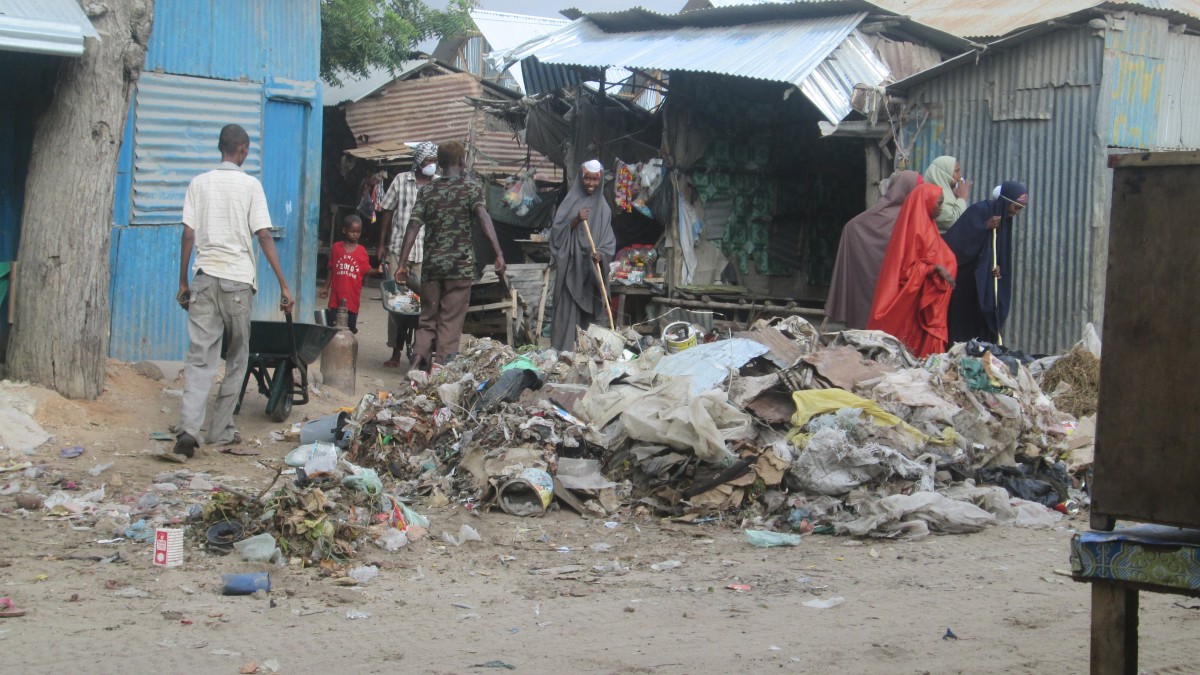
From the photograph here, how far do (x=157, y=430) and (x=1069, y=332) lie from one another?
24.6 ft

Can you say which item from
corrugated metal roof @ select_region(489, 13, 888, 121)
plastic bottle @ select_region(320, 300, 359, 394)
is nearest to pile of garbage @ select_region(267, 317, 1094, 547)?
plastic bottle @ select_region(320, 300, 359, 394)

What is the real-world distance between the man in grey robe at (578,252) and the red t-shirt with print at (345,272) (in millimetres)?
1818

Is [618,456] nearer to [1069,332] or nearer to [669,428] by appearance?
[669,428]

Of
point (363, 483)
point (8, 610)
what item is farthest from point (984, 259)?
point (8, 610)

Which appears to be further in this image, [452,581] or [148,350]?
[148,350]

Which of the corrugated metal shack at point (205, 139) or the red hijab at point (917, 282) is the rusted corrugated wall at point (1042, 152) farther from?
the corrugated metal shack at point (205, 139)

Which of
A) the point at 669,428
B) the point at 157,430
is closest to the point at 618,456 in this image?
the point at 669,428

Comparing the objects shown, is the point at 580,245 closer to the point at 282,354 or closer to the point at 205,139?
the point at 205,139

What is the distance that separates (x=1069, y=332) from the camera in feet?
34.3

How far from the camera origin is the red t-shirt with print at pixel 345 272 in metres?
11.1

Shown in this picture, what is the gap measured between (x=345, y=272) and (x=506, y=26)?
50.2 ft

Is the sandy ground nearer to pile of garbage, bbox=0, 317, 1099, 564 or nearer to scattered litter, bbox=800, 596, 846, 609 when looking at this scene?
scattered litter, bbox=800, 596, 846, 609

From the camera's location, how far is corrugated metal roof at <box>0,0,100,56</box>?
23.7 feet

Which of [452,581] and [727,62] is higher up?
[727,62]
